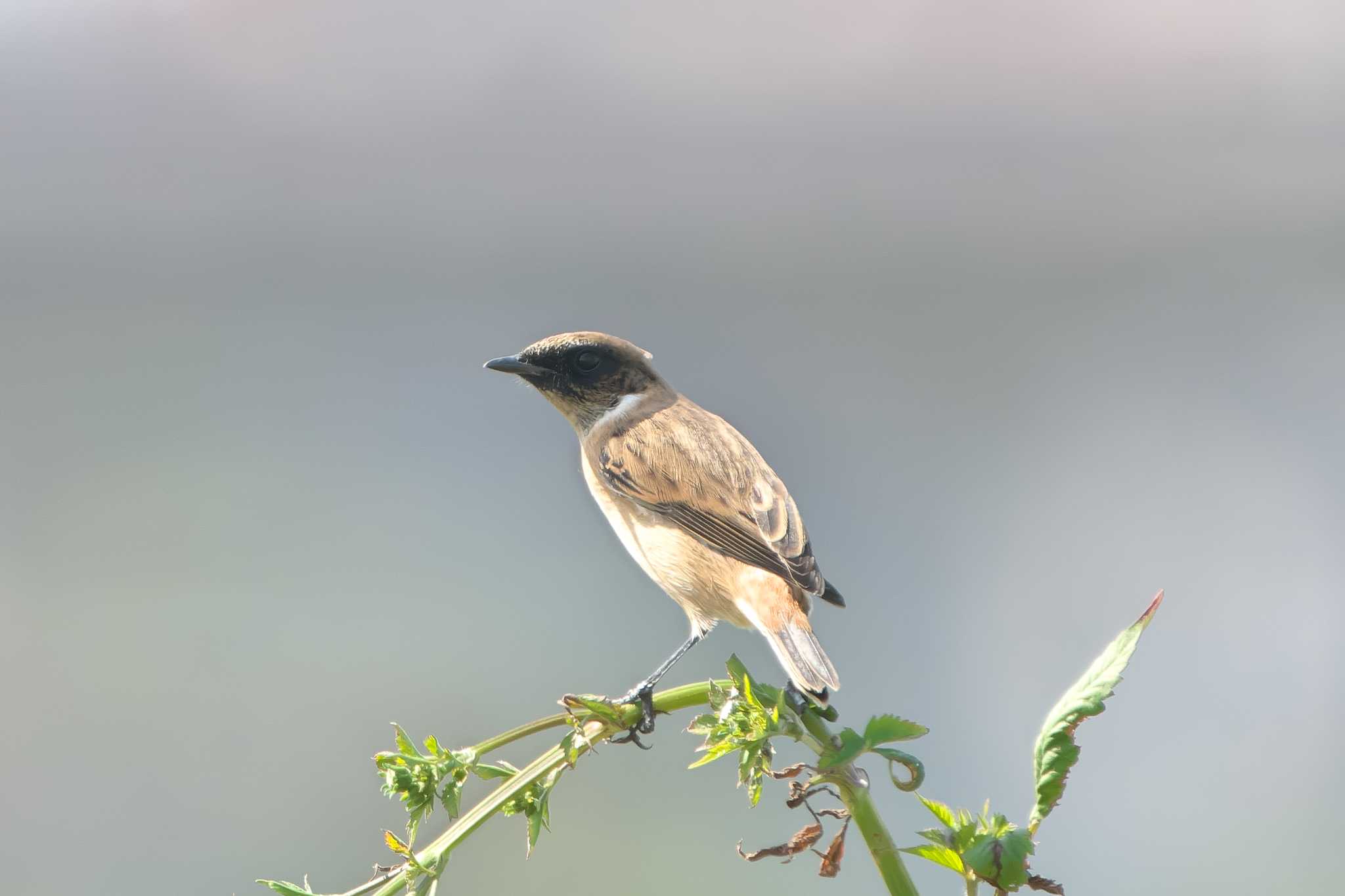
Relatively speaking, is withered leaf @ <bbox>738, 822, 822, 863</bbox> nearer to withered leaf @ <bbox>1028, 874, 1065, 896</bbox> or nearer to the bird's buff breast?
withered leaf @ <bbox>1028, 874, 1065, 896</bbox>

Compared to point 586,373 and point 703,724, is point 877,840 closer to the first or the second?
point 703,724

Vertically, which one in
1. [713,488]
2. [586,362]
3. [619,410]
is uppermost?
[586,362]

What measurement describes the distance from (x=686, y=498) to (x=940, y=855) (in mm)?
1546

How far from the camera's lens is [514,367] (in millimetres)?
2779

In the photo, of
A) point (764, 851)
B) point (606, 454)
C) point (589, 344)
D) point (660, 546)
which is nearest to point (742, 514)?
point (660, 546)

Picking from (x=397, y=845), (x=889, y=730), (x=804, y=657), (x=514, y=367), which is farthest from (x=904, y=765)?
(x=514, y=367)

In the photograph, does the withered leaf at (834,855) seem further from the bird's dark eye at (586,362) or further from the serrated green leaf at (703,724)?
the bird's dark eye at (586,362)

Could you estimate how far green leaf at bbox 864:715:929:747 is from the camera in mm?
1068

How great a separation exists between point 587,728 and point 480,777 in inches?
4.6

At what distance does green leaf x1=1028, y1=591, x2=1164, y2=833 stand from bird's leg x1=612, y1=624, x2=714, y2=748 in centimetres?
37

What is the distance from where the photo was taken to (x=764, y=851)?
47.4 inches

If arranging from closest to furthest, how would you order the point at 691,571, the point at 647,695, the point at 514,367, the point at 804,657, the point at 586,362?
1. the point at 647,695
2. the point at 804,657
3. the point at 691,571
4. the point at 514,367
5. the point at 586,362

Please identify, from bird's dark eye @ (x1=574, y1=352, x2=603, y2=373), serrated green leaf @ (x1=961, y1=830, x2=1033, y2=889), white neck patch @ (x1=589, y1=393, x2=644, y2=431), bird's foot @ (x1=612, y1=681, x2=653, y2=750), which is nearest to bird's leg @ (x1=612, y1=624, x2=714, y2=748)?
bird's foot @ (x1=612, y1=681, x2=653, y2=750)

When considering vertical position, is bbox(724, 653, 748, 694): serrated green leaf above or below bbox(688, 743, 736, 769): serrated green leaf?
above
